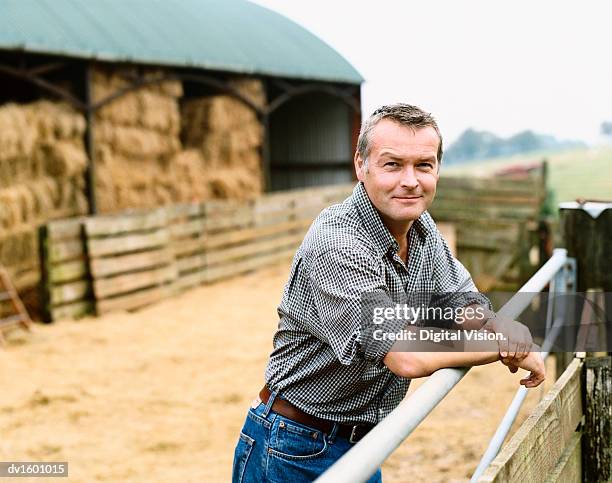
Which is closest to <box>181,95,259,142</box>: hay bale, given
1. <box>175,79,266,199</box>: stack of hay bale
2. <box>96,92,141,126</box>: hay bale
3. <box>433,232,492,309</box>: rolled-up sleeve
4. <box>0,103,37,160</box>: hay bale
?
<box>175,79,266,199</box>: stack of hay bale

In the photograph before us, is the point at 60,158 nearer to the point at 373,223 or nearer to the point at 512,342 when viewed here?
the point at 373,223

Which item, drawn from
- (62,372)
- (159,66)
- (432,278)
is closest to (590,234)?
(432,278)

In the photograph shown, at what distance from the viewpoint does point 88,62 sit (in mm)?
10656

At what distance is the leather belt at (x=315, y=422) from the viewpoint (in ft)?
6.73

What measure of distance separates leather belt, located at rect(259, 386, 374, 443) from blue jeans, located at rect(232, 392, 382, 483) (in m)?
0.01

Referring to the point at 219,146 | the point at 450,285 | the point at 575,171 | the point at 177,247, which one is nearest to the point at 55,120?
the point at 177,247

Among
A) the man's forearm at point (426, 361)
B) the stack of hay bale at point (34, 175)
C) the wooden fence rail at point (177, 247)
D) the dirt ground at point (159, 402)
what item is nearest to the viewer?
the man's forearm at point (426, 361)

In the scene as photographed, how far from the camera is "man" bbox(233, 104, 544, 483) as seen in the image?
1731mm

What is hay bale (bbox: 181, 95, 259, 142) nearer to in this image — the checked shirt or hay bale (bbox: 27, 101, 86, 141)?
hay bale (bbox: 27, 101, 86, 141)

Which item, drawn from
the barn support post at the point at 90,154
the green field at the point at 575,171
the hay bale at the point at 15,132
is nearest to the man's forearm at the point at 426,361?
the hay bale at the point at 15,132

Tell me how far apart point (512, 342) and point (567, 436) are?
1.24ft

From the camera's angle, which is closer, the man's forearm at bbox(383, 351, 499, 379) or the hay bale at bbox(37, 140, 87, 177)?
the man's forearm at bbox(383, 351, 499, 379)

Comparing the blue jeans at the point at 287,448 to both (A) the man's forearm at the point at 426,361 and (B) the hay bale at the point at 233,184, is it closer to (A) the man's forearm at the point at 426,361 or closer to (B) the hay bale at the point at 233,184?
(A) the man's forearm at the point at 426,361

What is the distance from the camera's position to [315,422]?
205cm
